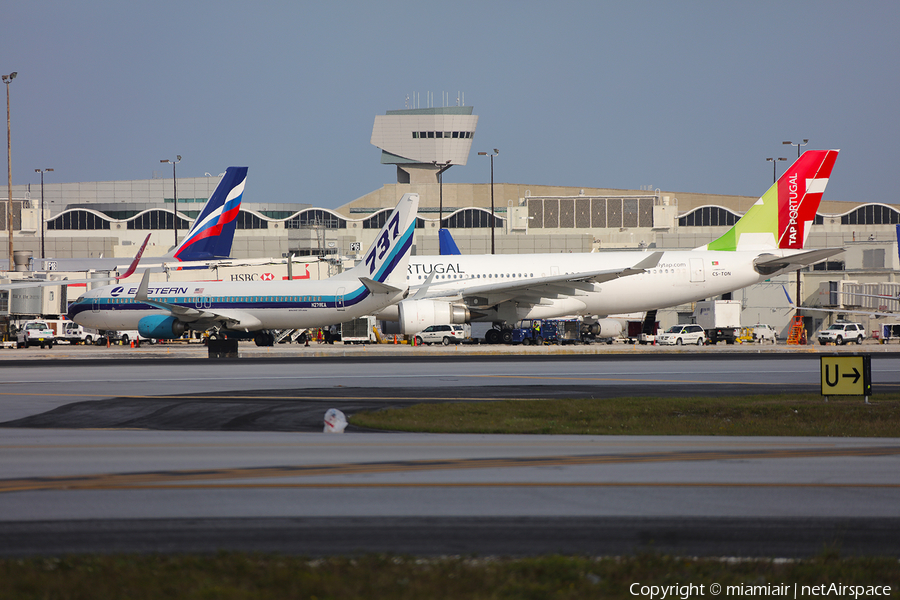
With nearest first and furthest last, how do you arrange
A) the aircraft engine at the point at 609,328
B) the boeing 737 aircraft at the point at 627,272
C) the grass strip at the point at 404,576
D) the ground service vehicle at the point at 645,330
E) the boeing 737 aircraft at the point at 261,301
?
the grass strip at the point at 404,576, the boeing 737 aircraft at the point at 261,301, the boeing 737 aircraft at the point at 627,272, the ground service vehicle at the point at 645,330, the aircraft engine at the point at 609,328

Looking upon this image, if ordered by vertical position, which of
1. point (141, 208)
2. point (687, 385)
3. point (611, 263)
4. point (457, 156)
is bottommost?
point (687, 385)

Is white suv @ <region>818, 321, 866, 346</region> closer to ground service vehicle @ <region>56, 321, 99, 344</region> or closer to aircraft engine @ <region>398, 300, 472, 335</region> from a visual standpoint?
aircraft engine @ <region>398, 300, 472, 335</region>

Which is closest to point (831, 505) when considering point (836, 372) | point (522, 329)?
point (836, 372)

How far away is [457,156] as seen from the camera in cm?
14925

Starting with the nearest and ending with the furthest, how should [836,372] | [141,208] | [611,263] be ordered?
[836,372]
[611,263]
[141,208]

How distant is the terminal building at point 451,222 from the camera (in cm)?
7088

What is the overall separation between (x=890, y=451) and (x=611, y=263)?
104 feet

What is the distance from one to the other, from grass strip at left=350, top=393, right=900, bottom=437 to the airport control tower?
13170 centimetres

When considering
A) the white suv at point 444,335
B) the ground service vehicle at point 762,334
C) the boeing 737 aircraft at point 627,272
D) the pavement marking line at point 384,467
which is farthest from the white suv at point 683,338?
the pavement marking line at point 384,467

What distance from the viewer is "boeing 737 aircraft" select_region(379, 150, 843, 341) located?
40875 millimetres

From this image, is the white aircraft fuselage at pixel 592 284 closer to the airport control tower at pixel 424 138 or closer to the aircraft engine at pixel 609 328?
the aircraft engine at pixel 609 328

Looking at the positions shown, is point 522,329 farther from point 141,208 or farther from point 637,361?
point 141,208

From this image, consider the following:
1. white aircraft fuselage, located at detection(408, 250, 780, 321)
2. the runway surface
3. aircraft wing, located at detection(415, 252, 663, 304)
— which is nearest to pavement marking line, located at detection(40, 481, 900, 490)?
the runway surface

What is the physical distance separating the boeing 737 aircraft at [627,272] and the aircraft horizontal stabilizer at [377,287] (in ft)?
4.70
